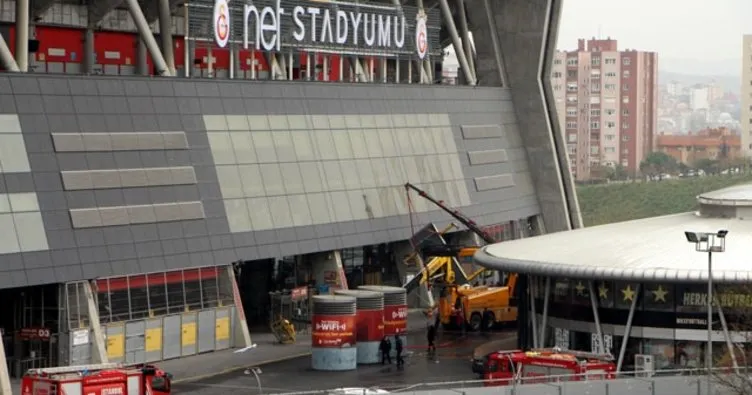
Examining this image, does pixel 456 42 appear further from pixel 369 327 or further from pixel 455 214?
pixel 369 327

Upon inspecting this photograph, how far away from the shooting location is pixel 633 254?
2621 inches

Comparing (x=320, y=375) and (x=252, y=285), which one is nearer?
(x=320, y=375)

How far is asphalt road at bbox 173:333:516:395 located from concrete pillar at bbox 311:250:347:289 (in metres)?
7.04

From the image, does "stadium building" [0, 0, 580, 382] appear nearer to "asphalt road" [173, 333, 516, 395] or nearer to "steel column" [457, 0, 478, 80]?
"steel column" [457, 0, 478, 80]

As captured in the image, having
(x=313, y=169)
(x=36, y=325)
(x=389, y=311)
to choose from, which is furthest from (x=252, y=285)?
(x=36, y=325)

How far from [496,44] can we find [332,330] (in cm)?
3980

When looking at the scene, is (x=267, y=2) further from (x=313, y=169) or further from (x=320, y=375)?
(x=320, y=375)

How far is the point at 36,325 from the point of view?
67.5 m

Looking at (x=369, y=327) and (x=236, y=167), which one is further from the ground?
(x=236, y=167)

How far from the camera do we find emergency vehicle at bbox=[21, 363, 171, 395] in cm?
5569

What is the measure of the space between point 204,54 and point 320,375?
26.2 metres

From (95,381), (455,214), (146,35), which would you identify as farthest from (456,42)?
(95,381)

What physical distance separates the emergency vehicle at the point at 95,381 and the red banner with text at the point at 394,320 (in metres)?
15.8

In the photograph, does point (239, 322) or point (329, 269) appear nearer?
point (239, 322)
